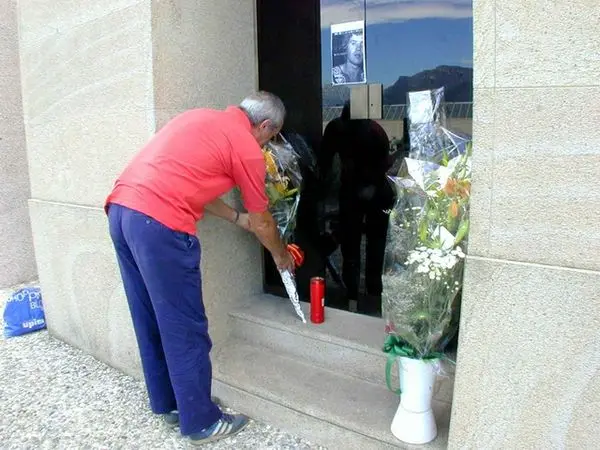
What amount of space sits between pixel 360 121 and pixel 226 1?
112 cm

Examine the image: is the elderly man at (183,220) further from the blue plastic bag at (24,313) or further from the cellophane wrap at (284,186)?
the blue plastic bag at (24,313)

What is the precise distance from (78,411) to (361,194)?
7.18ft

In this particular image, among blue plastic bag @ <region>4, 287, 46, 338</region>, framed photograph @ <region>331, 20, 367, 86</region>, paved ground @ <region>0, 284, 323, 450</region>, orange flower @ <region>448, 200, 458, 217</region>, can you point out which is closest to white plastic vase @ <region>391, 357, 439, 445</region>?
paved ground @ <region>0, 284, 323, 450</region>

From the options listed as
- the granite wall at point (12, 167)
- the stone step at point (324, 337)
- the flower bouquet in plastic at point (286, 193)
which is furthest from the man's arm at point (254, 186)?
the granite wall at point (12, 167)

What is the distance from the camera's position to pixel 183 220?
8.26ft

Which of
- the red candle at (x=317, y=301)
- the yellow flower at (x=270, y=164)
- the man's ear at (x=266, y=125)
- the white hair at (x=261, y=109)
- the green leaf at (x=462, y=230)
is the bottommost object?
the red candle at (x=317, y=301)

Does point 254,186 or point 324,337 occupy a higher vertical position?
point 254,186

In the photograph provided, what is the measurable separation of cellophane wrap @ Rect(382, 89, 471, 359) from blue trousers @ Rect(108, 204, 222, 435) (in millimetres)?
958

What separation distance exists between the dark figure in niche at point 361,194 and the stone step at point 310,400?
2.24 ft

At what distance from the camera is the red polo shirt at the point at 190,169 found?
2471mm

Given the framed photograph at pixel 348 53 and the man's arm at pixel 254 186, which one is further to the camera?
the framed photograph at pixel 348 53

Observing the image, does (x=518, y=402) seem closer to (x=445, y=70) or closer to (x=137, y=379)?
(x=445, y=70)

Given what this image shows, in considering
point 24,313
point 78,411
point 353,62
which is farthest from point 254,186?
point 24,313

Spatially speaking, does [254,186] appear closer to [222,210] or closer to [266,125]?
[266,125]
